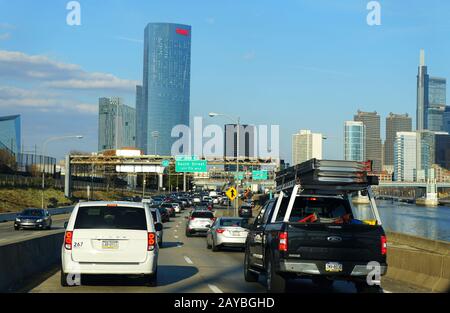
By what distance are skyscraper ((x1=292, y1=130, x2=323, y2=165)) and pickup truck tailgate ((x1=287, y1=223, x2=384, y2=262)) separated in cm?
9177

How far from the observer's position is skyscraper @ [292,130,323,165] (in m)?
108

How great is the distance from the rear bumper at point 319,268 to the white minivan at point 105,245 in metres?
3.12

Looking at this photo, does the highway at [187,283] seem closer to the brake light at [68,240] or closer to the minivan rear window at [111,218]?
the brake light at [68,240]

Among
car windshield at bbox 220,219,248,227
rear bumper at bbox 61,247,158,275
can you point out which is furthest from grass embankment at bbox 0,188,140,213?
rear bumper at bbox 61,247,158,275

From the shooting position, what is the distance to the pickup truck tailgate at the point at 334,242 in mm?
12703

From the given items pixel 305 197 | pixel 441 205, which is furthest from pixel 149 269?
pixel 441 205

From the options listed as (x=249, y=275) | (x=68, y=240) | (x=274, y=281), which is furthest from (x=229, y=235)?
(x=274, y=281)

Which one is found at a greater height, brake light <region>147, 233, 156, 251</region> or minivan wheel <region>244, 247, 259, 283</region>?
brake light <region>147, 233, 156, 251</region>

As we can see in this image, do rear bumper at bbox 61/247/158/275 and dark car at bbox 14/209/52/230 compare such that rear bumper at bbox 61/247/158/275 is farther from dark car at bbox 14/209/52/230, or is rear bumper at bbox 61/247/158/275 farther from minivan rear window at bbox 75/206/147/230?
dark car at bbox 14/209/52/230

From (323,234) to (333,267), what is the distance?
0.65 meters

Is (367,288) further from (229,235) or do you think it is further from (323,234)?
(229,235)

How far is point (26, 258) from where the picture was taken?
650 inches
